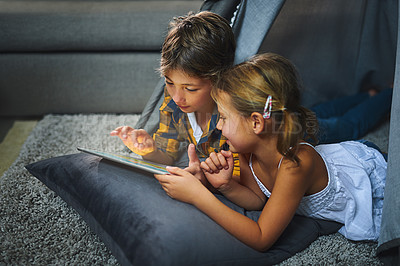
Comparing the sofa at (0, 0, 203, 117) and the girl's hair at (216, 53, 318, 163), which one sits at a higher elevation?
the girl's hair at (216, 53, 318, 163)

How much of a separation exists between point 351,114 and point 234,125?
34.5 inches

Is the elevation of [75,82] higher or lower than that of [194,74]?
lower

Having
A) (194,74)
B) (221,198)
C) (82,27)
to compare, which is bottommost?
(221,198)

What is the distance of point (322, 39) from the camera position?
5.24 feet

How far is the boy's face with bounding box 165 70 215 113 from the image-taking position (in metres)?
0.99

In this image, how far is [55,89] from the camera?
172 cm

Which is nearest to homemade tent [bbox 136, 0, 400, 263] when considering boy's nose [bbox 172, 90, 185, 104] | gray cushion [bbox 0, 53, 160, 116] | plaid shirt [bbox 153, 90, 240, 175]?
plaid shirt [bbox 153, 90, 240, 175]

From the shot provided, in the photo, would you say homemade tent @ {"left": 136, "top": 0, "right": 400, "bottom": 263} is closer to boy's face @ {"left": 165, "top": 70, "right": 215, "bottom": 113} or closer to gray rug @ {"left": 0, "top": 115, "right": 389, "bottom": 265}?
boy's face @ {"left": 165, "top": 70, "right": 215, "bottom": 113}

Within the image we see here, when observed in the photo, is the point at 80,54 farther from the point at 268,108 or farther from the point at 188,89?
the point at 268,108

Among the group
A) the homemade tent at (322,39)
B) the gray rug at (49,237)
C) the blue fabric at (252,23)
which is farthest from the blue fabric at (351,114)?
the gray rug at (49,237)

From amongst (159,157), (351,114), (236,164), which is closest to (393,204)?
(236,164)

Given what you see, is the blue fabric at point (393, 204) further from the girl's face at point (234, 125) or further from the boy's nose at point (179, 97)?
the boy's nose at point (179, 97)

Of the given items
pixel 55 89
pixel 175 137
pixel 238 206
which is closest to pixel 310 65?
pixel 175 137

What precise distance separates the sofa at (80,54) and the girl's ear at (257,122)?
0.90 m
